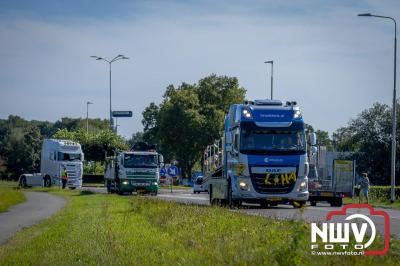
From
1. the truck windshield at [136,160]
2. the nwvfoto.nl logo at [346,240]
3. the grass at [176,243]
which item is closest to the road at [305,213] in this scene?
the nwvfoto.nl logo at [346,240]

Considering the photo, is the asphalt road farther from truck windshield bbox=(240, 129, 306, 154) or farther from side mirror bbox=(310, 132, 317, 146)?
side mirror bbox=(310, 132, 317, 146)

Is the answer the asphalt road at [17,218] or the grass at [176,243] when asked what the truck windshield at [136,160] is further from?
the grass at [176,243]

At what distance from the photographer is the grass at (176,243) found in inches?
453

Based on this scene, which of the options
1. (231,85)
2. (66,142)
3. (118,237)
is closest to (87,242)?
(118,237)

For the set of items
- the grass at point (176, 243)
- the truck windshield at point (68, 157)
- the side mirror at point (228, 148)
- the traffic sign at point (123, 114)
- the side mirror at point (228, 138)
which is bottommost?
the grass at point (176, 243)

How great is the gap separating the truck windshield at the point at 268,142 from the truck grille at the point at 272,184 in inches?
34.8

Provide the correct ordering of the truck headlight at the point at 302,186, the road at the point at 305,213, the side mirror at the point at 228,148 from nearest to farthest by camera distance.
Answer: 1. the road at the point at 305,213
2. the truck headlight at the point at 302,186
3. the side mirror at the point at 228,148

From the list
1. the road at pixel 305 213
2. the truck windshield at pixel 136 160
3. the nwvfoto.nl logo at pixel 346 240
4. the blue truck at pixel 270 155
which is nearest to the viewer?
the nwvfoto.nl logo at pixel 346 240

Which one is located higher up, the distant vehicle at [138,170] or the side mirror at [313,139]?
the side mirror at [313,139]

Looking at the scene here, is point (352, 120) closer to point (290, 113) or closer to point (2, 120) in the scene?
point (290, 113)

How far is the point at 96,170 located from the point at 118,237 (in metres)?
88.8

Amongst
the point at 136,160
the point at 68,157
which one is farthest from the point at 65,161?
the point at 136,160

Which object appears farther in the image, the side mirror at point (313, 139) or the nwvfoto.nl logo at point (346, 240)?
the side mirror at point (313, 139)

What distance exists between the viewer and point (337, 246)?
12.4 meters
